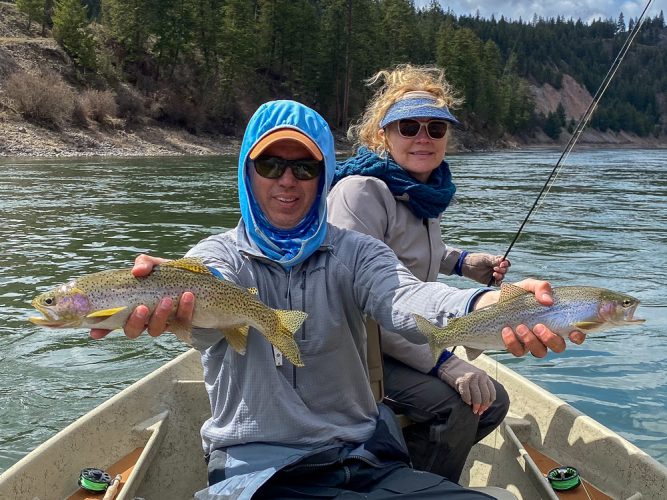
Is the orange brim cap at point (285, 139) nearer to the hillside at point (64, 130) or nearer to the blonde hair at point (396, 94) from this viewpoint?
the blonde hair at point (396, 94)

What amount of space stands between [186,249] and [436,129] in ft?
35.1

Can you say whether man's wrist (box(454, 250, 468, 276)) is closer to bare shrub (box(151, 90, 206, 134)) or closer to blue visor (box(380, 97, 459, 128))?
blue visor (box(380, 97, 459, 128))

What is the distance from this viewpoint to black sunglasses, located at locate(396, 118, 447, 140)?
4285 millimetres

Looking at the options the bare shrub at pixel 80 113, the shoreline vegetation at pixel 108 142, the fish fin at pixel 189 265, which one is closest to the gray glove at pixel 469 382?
the fish fin at pixel 189 265

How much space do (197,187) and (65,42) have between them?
3237 cm

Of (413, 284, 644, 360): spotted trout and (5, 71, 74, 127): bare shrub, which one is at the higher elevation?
(413, 284, 644, 360): spotted trout

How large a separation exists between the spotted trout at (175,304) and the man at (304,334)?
6 centimetres

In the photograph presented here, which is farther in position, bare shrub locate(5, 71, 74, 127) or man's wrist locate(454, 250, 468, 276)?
bare shrub locate(5, 71, 74, 127)

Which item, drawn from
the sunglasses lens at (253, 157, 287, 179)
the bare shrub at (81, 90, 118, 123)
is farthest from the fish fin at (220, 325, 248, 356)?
the bare shrub at (81, 90, 118, 123)

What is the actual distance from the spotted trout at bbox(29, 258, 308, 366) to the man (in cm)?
6

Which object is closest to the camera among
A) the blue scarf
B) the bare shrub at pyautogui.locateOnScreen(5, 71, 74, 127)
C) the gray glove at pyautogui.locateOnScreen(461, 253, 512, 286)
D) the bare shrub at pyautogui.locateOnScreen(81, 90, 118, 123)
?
the blue scarf

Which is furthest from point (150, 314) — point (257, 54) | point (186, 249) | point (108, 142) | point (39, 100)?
point (257, 54)

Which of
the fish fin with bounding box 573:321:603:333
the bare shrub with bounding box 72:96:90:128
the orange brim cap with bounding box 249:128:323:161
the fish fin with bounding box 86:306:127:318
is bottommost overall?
the bare shrub with bounding box 72:96:90:128

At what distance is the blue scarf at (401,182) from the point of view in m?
4.12
